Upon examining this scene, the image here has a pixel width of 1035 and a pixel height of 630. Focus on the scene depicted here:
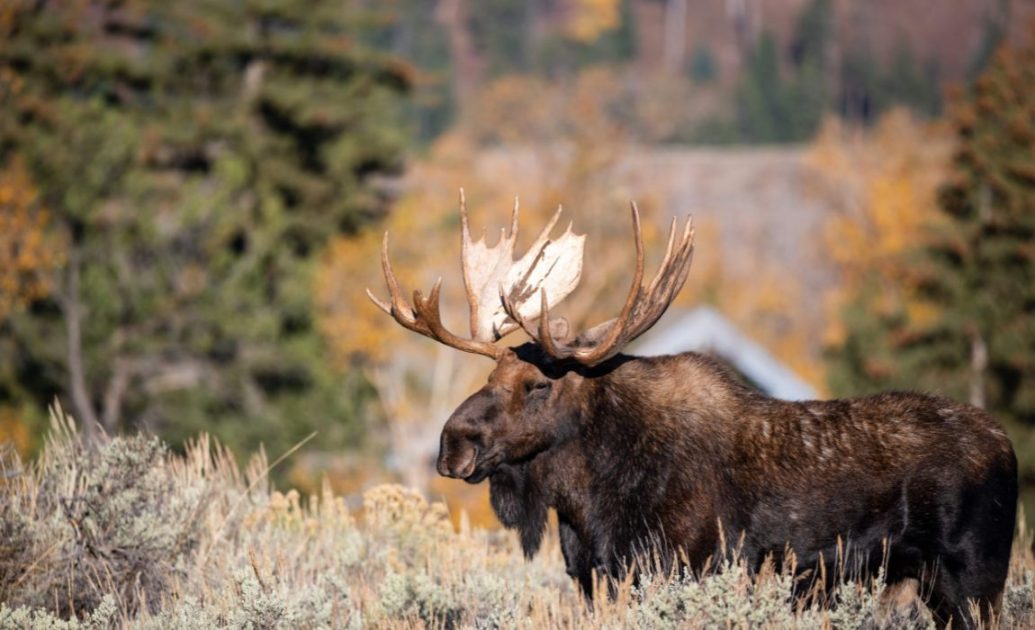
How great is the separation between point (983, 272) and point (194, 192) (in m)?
18.2

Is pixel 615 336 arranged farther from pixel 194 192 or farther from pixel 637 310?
pixel 194 192

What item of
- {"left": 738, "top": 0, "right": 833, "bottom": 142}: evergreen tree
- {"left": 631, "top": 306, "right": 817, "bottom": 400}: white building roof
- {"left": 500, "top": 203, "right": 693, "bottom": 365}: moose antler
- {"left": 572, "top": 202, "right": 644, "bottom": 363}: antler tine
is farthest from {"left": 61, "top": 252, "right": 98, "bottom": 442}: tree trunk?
{"left": 738, "top": 0, "right": 833, "bottom": 142}: evergreen tree

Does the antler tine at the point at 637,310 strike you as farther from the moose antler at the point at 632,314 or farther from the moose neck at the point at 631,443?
the moose neck at the point at 631,443

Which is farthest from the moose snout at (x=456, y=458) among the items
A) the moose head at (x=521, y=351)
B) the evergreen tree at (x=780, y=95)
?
the evergreen tree at (x=780, y=95)

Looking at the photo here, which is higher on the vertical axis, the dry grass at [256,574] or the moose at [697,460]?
the moose at [697,460]

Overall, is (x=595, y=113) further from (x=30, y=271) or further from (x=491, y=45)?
(x=491, y=45)

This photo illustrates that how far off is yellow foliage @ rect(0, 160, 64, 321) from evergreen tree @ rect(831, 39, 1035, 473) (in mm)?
18566

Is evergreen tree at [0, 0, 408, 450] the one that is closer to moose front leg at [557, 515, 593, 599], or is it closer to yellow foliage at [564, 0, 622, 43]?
moose front leg at [557, 515, 593, 599]

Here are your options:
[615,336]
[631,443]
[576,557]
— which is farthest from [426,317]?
[576,557]

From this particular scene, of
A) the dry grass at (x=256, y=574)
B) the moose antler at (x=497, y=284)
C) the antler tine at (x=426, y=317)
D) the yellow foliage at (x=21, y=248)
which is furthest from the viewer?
the yellow foliage at (x=21, y=248)

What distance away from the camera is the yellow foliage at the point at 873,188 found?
55.7m

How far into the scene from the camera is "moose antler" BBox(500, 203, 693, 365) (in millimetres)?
6238

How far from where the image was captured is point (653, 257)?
40.3 meters

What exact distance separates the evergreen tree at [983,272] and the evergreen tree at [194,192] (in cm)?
1341
